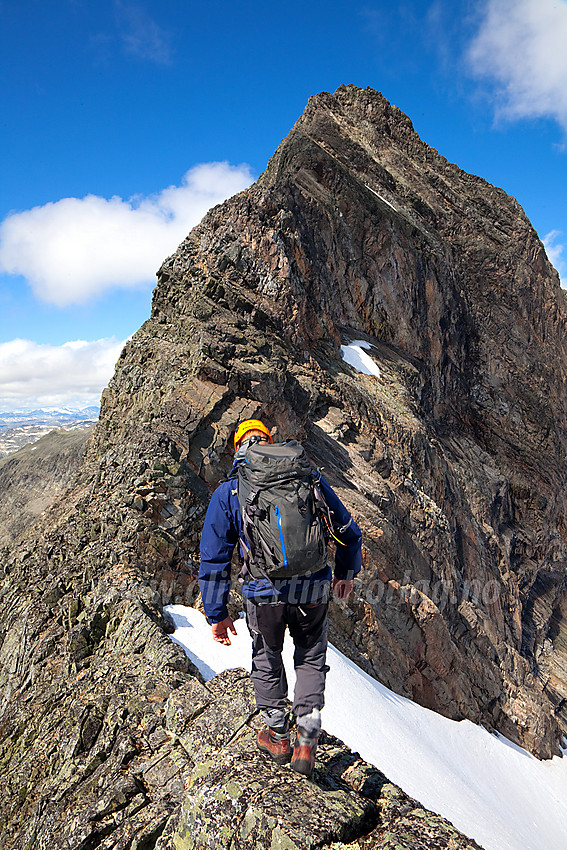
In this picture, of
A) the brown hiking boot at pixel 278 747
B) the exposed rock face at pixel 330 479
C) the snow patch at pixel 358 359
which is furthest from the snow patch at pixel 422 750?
the snow patch at pixel 358 359

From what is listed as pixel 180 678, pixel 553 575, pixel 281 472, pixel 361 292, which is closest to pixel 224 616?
pixel 281 472

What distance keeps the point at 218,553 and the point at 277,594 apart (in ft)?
2.10

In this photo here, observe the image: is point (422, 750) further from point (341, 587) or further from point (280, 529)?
point (280, 529)

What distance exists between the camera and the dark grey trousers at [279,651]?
13.6ft

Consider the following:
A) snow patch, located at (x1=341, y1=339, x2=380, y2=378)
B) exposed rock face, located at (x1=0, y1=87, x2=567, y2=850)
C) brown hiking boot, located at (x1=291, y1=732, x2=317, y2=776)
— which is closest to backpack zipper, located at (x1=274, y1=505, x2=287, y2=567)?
brown hiking boot, located at (x1=291, y1=732, x2=317, y2=776)

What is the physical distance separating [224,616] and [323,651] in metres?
0.89

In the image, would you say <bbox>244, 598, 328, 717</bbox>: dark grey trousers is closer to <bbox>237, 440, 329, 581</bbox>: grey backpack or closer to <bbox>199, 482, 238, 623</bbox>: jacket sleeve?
<bbox>199, 482, 238, 623</bbox>: jacket sleeve

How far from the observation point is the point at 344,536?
445 cm

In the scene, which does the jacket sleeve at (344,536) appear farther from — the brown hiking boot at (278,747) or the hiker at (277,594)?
the brown hiking boot at (278,747)

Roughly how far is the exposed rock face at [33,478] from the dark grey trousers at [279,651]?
252ft

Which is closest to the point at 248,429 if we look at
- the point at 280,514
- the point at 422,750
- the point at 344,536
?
the point at 280,514

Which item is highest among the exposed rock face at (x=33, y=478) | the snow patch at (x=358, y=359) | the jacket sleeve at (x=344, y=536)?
the snow patch at (x=358, y=359)

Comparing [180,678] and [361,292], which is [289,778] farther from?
[361,292]

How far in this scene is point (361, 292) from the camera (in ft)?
104
